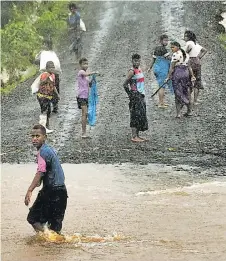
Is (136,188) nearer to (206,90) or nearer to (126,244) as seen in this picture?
(126,244)

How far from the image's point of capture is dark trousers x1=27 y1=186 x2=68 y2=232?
7590 millimetres

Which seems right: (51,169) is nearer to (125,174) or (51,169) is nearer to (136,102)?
(125,174)

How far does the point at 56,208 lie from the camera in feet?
25.0

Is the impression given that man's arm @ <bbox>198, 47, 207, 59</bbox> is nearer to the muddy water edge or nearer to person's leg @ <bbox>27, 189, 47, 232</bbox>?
the muddy water edge

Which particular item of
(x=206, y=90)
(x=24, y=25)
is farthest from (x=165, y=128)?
(x=24, y=25)

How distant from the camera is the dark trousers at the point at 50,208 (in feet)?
24.9

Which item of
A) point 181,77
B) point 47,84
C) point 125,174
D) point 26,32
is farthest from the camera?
point 26,32

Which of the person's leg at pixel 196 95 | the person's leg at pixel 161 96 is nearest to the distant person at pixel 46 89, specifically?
the person's leg at pixel 161 96

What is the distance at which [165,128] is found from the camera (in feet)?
42.4

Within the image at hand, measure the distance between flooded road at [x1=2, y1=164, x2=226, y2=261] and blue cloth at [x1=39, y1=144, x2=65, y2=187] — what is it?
0.66 meters

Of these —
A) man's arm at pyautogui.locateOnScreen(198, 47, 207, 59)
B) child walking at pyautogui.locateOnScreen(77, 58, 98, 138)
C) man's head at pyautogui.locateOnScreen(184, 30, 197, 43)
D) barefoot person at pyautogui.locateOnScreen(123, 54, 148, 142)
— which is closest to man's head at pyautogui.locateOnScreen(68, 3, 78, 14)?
man's head at pyautogui.locateOnScreen(184, 30, 197, 43)

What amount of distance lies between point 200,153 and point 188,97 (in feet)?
7.70

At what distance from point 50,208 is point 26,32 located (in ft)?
41.6

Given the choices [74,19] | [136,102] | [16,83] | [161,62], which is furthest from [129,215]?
[74,19]
